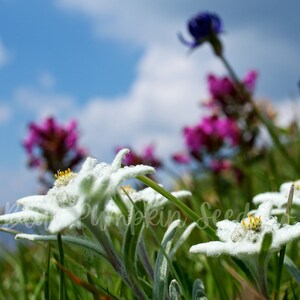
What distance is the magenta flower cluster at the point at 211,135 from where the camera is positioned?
577 cm

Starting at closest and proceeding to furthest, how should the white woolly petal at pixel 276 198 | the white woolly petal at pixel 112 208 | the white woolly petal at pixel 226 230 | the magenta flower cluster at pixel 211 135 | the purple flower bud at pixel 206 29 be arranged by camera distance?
1. the white woolly petal at pixel 226 230
2. the white woolly petal at pixel 112 208
3. the white woolly petal at pixel 276 198
4. the purple flower bud at pixel 206 29
5. the magenta flower cluster at pixel 211 135

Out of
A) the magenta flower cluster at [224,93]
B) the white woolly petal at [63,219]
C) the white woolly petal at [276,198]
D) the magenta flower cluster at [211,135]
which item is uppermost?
the magenta flower cluster at [224,93]

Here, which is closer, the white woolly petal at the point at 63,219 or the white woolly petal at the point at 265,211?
the white woolly petal at the point at 63,219

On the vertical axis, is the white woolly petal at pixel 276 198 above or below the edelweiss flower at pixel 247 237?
above

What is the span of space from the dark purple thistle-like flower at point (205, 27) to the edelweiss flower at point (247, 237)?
9.23 feet

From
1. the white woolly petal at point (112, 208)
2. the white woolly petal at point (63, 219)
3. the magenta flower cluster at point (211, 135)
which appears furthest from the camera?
the magenta flower cluster at point (211, 135)

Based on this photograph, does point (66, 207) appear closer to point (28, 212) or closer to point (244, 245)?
point (28, 212)

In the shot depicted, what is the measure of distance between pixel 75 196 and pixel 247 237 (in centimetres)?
39

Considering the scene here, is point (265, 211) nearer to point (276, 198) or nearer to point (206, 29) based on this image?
point (276, 198)

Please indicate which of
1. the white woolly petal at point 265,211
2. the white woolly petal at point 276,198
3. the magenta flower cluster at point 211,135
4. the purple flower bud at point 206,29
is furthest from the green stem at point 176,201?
the magenta flower cluster at point 211,135

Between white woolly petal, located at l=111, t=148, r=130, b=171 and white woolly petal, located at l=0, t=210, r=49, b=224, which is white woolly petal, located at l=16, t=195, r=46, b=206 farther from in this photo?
white woolly petal, located at l=111, t=148, r=130, b=171

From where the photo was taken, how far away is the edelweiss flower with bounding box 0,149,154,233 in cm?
110

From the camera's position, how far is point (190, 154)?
19.4 feet

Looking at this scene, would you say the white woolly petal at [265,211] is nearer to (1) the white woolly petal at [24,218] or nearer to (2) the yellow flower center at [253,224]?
(2) the yellow flower center at [253,224]
